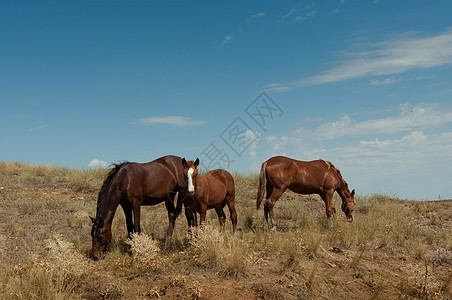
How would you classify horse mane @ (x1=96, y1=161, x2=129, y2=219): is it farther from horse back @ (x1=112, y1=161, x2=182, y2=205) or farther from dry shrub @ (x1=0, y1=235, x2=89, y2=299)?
dry shrub @ (x1=0, y1=235, x2=89, y2=299)

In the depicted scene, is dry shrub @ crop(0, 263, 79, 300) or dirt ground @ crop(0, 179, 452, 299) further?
dirt ground @ crop(0, 179, 452, 299)

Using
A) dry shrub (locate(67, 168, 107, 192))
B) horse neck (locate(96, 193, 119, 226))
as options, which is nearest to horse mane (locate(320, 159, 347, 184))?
horse neck (locate(96, 193, 119, 226))

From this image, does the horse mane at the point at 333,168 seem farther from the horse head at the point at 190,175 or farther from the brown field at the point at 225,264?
the horse head at the point at 190,175

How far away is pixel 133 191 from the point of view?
900 cm

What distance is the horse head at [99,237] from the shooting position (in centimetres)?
821

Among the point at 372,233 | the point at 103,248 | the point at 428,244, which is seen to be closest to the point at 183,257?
the point at 103,248

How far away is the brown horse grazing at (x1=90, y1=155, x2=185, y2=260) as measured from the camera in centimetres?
832

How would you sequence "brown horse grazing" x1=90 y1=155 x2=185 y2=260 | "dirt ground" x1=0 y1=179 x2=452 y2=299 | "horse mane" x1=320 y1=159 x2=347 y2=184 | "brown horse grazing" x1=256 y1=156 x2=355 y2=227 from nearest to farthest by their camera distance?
1. "dirt ground" x1=0 y1=179 x2=452 y2=299
2. "brown horse grazing" x1=90 y1=155 x2=185 y2=260
3. "brown horse grazing" x1=256 y1=156 x2=355 y2=227
4. "horse mane" x1=320 y1=159 x2=347 y2=184

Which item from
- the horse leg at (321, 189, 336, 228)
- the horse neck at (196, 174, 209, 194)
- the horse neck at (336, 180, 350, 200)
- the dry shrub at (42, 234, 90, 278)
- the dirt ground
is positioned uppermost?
the horse neck at (196, 174, 209, 194)

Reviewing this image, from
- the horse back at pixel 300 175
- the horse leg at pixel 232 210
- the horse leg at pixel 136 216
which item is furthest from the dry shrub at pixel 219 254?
the horse back at pixel 300 175

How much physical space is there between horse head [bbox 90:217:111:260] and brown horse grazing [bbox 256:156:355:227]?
5.43 m

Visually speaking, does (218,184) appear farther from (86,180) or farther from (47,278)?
(86,180)

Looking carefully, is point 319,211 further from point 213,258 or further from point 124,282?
point 124,282

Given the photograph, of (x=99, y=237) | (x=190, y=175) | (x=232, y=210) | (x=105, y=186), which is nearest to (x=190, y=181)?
(x=190, y=175)
